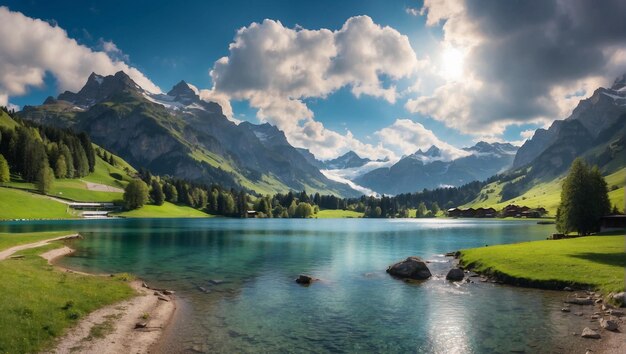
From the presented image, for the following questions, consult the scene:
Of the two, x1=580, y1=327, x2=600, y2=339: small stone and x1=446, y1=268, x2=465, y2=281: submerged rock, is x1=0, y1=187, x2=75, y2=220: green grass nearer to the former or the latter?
x1=446, y1=268, x2=465, y2=281: submerged rock

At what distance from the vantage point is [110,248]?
81250 millimetres

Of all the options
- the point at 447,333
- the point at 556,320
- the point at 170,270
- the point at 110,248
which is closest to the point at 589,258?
the point at 556,320

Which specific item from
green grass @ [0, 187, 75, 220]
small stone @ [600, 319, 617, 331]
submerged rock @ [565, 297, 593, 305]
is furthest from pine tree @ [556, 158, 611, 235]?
green grass @ [0, 187, 75, 220]

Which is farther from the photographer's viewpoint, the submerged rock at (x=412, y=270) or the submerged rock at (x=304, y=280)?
the submerged rock at (x=412, y=270)

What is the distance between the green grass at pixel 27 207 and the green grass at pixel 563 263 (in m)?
174

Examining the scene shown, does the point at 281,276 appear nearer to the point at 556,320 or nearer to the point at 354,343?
the point at 354,343

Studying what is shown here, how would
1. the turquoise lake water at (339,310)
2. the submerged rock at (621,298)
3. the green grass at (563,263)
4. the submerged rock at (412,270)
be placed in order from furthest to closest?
1. the submerged rock at (412,270)
2. the green grass at (563,263)
3. the submerged rock at (621,298)
4. the turquoise lake water at (339,310)

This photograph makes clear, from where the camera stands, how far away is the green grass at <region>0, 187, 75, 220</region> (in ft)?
520

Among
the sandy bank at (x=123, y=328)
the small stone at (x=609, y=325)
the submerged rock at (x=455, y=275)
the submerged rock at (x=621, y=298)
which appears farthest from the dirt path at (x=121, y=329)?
the submerged rock at (x=621, y=298)

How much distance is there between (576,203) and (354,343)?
74284 mm

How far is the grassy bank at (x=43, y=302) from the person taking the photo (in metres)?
23.3

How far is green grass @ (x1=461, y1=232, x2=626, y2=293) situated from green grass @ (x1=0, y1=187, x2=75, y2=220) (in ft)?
572

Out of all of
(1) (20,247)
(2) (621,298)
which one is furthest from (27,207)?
(2) (621,298)

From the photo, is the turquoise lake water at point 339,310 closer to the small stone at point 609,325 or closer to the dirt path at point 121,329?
the dirt path at point 121,329
